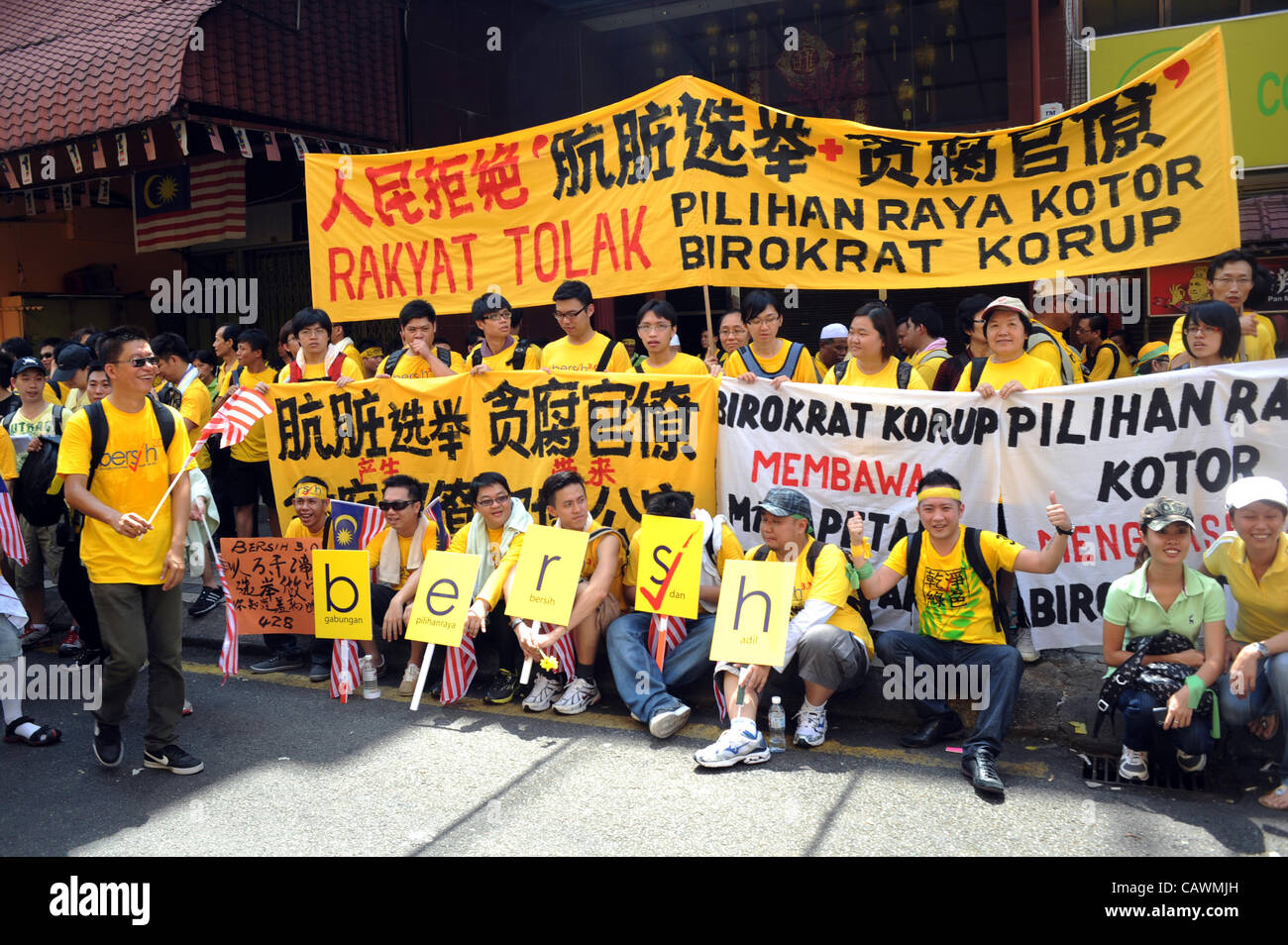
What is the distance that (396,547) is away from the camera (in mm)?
6059

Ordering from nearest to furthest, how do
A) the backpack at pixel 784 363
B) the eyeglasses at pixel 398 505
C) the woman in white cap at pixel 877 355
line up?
the woman in white cap at pixel 877 355, the eyeglasses at pixel 398 505, the backpack at pixel 784 363

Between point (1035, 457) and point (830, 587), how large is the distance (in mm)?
1371

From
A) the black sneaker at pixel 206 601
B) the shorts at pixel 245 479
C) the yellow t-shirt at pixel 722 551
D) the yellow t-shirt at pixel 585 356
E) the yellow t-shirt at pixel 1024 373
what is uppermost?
the yellow t-shirt at pixel 585 356

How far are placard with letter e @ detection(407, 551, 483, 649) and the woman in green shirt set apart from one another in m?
3.07

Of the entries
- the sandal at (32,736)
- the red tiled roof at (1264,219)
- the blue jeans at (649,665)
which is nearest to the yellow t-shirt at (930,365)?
the blue jeans at (649,665)

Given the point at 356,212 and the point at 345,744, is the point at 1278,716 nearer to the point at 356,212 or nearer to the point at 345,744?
the point at 345,744

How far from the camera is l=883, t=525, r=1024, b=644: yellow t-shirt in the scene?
4.70m

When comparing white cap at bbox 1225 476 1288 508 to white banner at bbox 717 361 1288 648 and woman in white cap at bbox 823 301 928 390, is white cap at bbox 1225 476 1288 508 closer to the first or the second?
white banner at bbox 717 361 1288 648

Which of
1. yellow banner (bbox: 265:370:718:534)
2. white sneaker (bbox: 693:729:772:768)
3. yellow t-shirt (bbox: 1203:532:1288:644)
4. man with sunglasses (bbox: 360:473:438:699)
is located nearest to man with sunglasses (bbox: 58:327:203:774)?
man with sunglasses (bbox: 360:473:438:699)

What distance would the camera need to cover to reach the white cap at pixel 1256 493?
13.5ft

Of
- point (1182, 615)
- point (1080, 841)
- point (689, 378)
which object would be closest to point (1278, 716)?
point (1182, 615)
